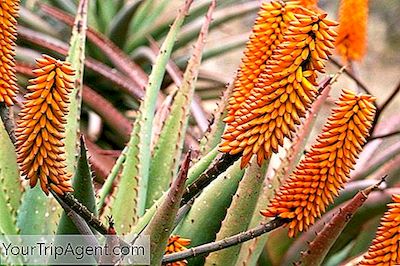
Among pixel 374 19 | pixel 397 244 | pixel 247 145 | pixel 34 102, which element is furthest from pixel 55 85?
pixel 374 19

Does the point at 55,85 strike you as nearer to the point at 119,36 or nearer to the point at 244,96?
the point at 244,96

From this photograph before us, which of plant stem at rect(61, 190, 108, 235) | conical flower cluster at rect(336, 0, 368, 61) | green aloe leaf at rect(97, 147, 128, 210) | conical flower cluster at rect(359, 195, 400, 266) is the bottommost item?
conical flower cluster at rect(359, 195, 400, 266)

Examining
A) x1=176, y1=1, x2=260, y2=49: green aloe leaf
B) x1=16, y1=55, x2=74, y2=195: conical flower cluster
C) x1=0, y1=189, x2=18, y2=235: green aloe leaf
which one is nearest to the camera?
x1=16, y1=55, x2=74, y2=195: conical flower cluster

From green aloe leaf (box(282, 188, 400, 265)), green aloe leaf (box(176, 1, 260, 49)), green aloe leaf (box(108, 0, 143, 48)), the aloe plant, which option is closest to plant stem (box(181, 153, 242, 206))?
the aloe plant

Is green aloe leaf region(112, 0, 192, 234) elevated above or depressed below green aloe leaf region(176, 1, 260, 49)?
below

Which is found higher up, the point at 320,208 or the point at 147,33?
the point at 147,33

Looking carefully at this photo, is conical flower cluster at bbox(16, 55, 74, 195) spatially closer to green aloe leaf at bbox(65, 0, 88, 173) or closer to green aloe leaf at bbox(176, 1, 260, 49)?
green aloe leaf at bbox(65, 0, 88, 173)
